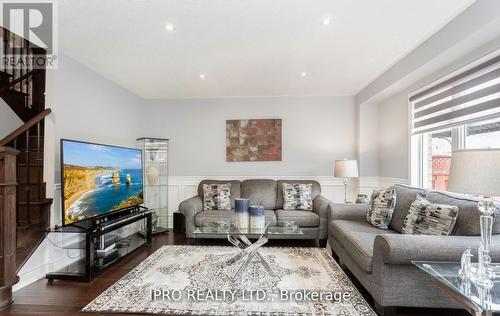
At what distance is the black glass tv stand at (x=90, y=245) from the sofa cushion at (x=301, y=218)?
1.95m

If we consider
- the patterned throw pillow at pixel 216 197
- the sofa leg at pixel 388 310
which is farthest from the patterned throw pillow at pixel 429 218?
the patterned throw pillow at pixel 216 197

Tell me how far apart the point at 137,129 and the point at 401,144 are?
14.4 ft

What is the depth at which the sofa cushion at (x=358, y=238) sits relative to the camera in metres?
2.14

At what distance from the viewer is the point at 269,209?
4305mm

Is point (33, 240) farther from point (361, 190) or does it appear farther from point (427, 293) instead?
point (361, 190)

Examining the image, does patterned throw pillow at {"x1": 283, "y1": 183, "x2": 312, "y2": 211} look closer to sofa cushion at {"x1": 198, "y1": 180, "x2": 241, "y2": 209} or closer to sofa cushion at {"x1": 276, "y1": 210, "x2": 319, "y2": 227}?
sofa cushion at {"x1": 276, "y1": 210, "x2": 319, "y2": 227}

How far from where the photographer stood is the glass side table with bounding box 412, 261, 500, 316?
131cm

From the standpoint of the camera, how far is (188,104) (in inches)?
191

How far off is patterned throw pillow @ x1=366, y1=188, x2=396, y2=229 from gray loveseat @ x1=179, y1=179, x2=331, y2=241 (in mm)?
753

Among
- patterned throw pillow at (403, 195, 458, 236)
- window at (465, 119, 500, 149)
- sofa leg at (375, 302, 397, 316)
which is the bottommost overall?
sofa leg at (375, 302, 397, 316)

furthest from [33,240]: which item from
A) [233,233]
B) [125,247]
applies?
[233,233]

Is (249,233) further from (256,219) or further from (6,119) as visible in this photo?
(6,119)

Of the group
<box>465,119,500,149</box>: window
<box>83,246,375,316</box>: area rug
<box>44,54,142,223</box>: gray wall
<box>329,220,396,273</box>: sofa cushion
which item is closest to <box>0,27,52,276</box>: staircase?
<box>44,54,142,223</box>: gray wall

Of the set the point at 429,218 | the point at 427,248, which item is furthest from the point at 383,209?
the point at 427,248
